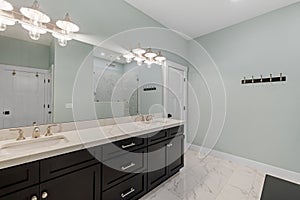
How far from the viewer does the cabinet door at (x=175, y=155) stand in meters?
2.43

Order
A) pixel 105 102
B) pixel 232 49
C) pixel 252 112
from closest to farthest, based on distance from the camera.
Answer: pixel 105 102, pixel 252 112, pixel 232 49

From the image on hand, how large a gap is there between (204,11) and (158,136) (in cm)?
223

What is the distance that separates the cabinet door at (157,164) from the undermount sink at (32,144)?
3.38ft

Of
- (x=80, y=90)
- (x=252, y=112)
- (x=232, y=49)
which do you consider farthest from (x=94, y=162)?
(x=232, y=49)

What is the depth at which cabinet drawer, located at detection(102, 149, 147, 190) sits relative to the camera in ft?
5.14

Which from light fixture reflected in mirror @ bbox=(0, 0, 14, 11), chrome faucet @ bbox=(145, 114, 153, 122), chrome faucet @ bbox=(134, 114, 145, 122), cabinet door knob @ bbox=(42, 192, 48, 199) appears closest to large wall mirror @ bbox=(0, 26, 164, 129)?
light fixture reflected in mirror @ bbox=(0, 0, 14, 11)

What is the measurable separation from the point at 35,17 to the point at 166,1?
1.84 meters

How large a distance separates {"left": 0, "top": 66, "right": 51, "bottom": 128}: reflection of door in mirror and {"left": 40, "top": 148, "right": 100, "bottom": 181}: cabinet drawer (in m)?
0.63

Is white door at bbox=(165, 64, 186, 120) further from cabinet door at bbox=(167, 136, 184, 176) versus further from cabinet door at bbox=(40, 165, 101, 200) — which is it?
cabinet door at bbox=(40, 165, 101, 200)

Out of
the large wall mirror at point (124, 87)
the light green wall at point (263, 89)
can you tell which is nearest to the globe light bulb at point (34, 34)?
the large wall mirror at point (124, 87)

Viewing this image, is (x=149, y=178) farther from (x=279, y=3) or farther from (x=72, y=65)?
(x=279, y=3)

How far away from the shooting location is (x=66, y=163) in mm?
1275

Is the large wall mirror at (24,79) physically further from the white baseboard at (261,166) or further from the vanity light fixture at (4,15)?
the white baseboard at (261,166)

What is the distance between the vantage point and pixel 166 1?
256cm
